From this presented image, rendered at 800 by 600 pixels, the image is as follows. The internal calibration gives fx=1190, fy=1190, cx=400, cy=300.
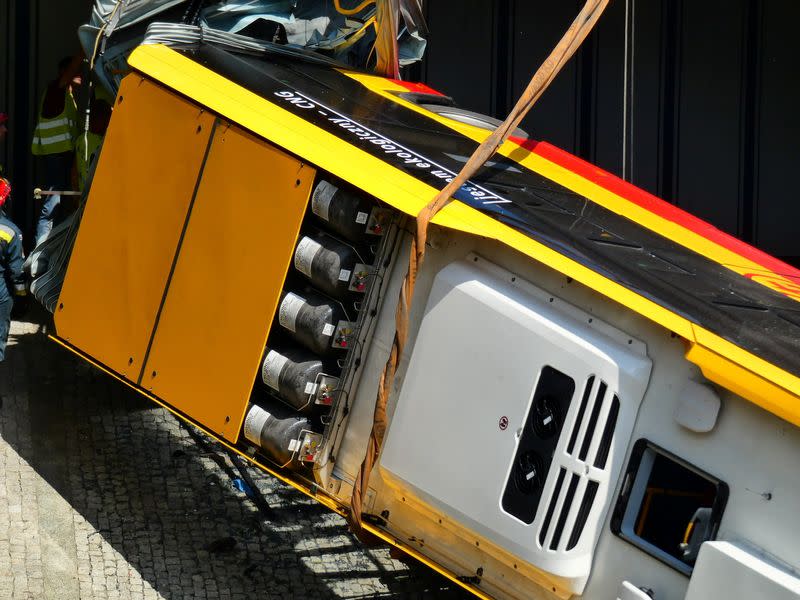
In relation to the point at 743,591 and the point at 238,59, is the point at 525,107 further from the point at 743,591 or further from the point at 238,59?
the point at 743,591

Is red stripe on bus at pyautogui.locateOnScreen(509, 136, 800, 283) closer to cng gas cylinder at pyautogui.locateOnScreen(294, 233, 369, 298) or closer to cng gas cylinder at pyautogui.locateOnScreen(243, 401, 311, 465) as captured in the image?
cng gas cylinder at pyautogui.locateOnScreen(294, 233, 369, 298)

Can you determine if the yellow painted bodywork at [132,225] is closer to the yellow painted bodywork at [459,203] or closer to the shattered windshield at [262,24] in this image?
the yellow painted bodywork at [459,203]

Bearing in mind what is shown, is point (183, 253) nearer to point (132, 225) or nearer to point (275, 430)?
point (132, 225)

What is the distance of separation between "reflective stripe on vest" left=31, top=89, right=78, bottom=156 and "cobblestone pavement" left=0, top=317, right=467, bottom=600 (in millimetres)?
2388

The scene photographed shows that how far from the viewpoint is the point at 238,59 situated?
267 inches

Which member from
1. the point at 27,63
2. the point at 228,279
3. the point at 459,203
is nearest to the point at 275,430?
the point at 228,279

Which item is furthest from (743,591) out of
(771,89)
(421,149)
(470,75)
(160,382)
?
(771,89)

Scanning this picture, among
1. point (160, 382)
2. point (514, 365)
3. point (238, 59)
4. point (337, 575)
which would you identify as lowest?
point (337, 575)

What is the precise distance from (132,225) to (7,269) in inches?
68.9

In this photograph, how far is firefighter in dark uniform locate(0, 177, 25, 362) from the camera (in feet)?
25.1

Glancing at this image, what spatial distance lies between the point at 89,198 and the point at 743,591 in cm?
407

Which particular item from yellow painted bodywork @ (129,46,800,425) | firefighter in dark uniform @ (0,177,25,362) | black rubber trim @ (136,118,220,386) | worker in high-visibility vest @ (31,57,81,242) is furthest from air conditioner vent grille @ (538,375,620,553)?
worker in high-visibility vest @ (31,57,81,242)

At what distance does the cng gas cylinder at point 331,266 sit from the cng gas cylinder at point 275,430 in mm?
644

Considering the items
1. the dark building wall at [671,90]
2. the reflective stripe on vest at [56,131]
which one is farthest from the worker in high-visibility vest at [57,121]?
the dark building wall at [671,90]
